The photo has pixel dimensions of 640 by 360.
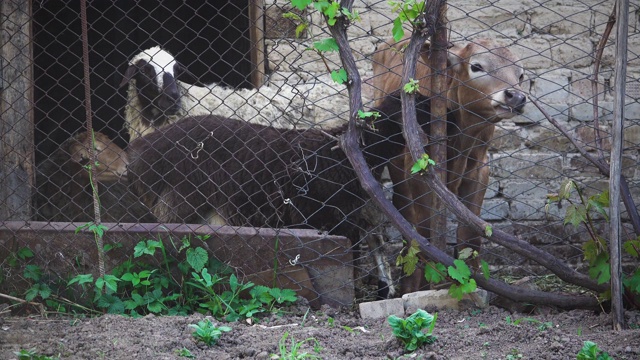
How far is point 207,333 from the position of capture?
343 centimetres

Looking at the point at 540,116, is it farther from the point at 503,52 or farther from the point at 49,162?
the point at 49,162

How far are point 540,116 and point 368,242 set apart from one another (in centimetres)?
160

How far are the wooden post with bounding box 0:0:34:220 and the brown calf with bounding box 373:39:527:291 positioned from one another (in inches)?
93.0

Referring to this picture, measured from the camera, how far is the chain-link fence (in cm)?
441

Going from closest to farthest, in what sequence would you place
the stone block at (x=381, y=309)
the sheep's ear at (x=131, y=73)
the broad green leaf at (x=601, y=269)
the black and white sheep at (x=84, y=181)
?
the broad green leaf at (x=601, y=269), the stone block at (x=381, y=309), the black and white sheep at (x=84, y=181), the sheep's ear at (x=131, y=73)

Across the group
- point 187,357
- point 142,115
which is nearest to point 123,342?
point 187,357

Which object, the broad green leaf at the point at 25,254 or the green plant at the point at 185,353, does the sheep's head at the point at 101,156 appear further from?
the green plant at the point at 185,353

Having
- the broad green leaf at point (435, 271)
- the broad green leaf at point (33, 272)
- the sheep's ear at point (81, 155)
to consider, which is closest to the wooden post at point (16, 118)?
the sheep's ear at point (81, 155)

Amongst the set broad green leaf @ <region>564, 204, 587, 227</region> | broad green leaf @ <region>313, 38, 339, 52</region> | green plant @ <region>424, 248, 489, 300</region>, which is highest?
broad green leaf @ <region>313, 38, 339, 52</region>

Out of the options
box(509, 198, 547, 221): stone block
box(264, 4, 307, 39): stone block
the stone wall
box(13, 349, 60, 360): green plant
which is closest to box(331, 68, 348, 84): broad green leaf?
box(13, 349, 60, 360): green plant

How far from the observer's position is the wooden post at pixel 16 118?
521 cm

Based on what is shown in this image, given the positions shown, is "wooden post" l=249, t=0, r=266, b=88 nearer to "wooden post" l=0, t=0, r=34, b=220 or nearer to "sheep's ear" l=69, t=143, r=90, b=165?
"sheep's ear" l=69, t=143, r=90, b=165

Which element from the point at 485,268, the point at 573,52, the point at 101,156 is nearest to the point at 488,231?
the point at 485,268

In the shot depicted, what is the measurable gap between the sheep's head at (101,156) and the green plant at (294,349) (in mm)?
2715
